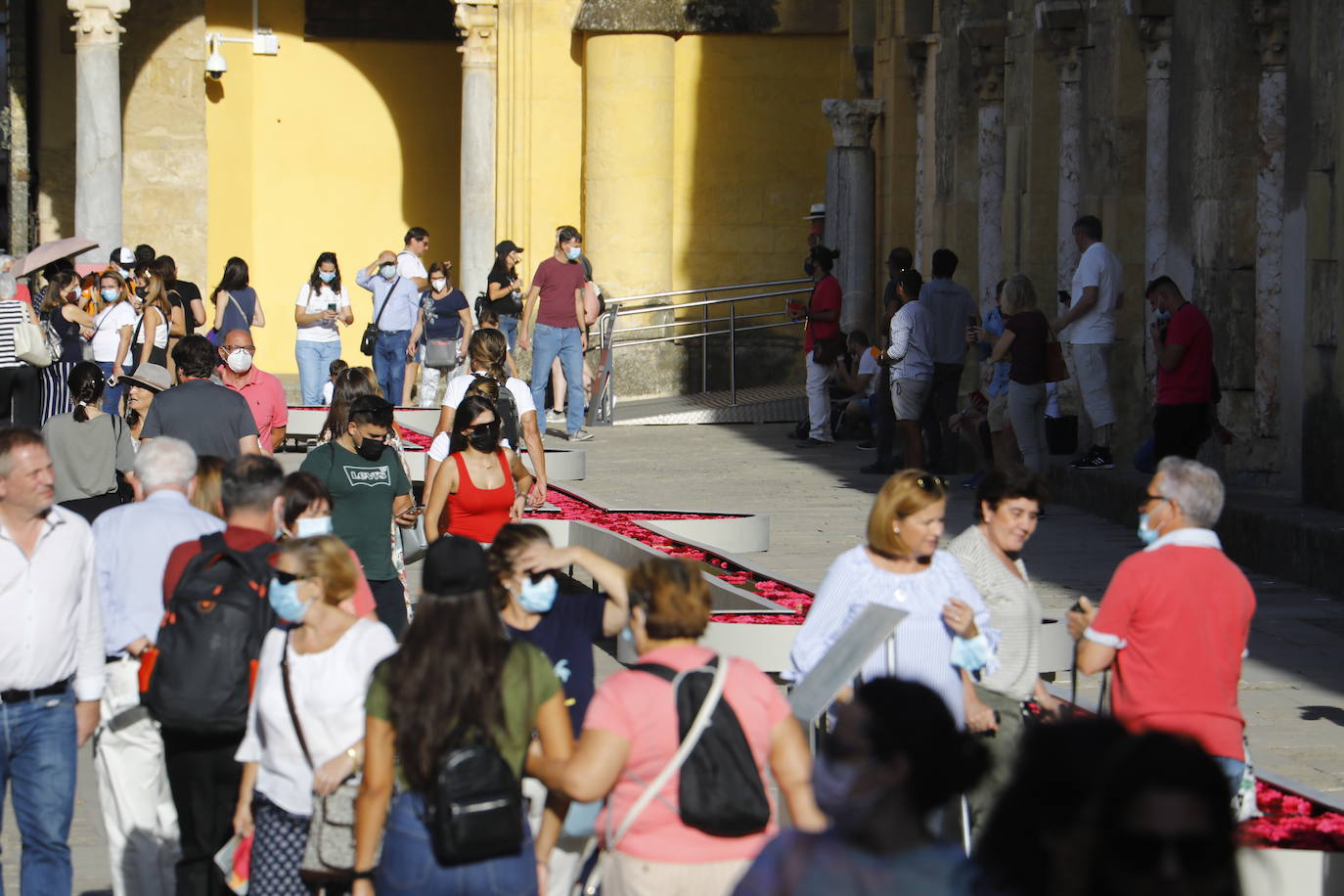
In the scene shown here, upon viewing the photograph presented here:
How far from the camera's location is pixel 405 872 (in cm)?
482

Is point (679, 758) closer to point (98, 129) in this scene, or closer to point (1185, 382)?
point (1185, 382)

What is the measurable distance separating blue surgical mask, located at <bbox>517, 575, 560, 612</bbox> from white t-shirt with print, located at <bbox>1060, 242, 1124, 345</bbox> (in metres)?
10.3

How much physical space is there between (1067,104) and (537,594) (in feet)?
43.9

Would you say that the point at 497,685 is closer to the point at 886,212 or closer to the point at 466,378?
the point at 466,378

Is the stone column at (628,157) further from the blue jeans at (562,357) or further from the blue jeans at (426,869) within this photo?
the blue jeans at (426,869)

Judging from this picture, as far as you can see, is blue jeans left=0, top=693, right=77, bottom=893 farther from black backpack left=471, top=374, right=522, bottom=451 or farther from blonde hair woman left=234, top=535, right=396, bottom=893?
black backpack left=471, top=374, right=522, bottom=451

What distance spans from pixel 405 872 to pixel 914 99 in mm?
19486

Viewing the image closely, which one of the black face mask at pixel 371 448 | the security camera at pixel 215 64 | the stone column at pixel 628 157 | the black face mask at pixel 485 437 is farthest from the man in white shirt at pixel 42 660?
the security camera at pixel 215 64

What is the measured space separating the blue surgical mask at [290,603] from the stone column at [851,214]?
1744 centimetres

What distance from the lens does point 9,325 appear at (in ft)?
43.0

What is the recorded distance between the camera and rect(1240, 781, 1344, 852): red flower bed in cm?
621

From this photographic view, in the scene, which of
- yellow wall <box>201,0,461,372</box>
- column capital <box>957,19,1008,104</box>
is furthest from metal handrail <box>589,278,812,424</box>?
yellow wall <box>201,0,461,372</box>

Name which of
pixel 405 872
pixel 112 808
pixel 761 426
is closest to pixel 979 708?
pixel 405 872

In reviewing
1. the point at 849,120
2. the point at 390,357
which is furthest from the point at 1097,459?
the point at 849,120
